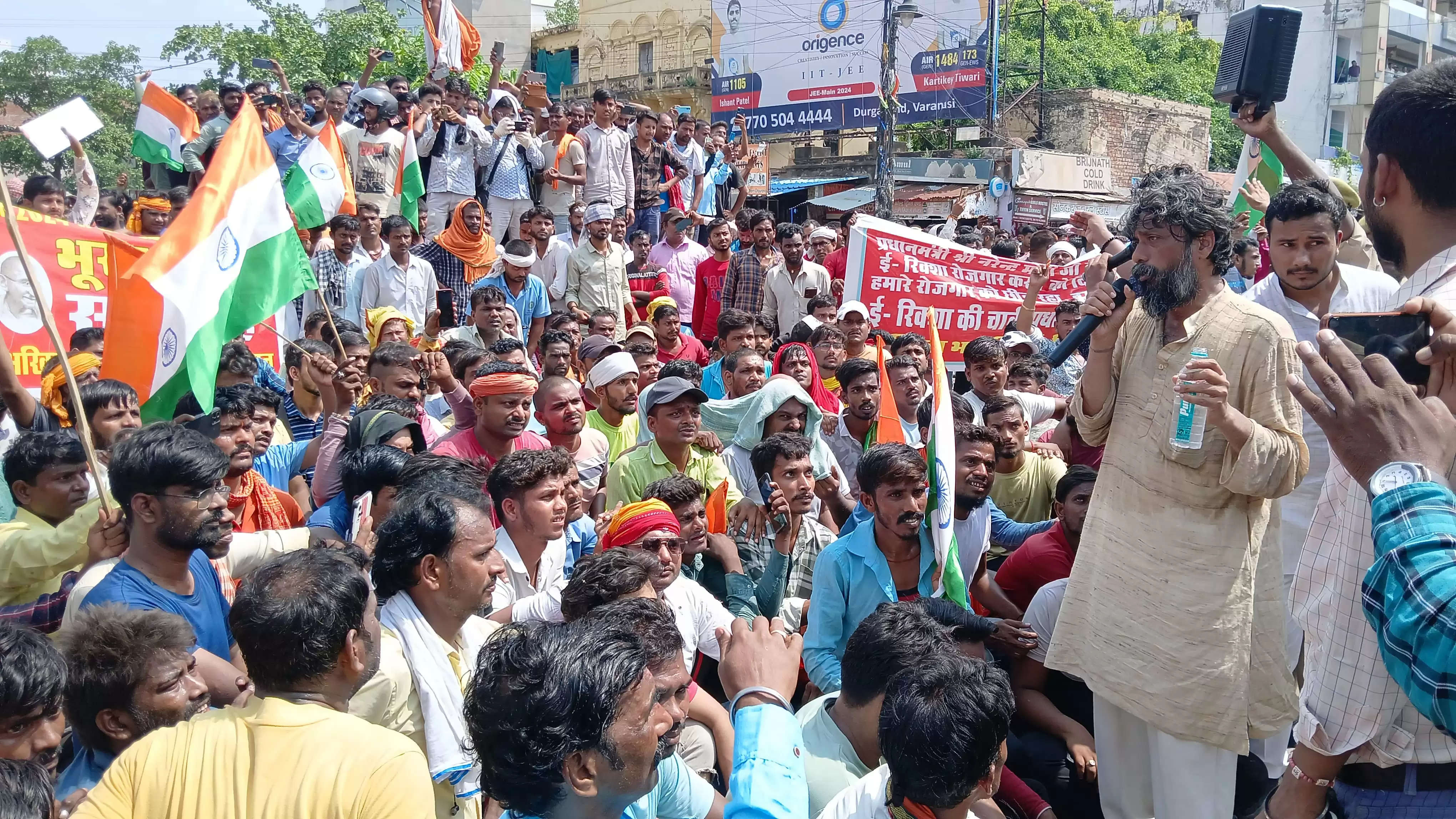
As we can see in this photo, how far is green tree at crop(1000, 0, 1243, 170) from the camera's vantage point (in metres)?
36.2

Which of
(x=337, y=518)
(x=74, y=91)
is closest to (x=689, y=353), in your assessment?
(x=337, y=518)

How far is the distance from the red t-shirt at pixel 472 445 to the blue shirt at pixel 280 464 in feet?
2.02

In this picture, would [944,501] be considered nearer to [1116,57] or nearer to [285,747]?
[285,747]

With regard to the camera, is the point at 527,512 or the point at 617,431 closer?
the point at 527,512

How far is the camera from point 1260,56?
12.9 feet

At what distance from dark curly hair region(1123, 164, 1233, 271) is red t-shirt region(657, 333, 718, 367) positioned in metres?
5.19

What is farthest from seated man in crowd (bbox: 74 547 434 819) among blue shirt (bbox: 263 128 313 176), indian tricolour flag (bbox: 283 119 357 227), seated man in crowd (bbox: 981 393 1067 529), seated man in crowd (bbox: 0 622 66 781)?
blue shirt (bbox: 263 128 313 176)

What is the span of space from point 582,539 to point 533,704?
2543 millimetres

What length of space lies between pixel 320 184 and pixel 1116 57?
118 ft

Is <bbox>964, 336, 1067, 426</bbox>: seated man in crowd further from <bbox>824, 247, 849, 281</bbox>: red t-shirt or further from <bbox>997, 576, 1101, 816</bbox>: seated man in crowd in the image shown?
<bbox>824, 247, 849, 281</bbox>: red t-shirt

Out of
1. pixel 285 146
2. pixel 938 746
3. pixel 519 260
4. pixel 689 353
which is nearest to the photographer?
pixel 938 746

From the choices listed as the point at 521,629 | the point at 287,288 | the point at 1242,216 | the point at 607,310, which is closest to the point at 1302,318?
the point at 1242,216

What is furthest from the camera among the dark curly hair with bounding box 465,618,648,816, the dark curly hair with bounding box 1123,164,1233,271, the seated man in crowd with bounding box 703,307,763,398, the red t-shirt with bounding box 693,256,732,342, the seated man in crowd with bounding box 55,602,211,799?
the red t-shirt with bounding box 693,256,732,342

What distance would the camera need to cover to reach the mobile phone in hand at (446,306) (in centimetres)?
960
